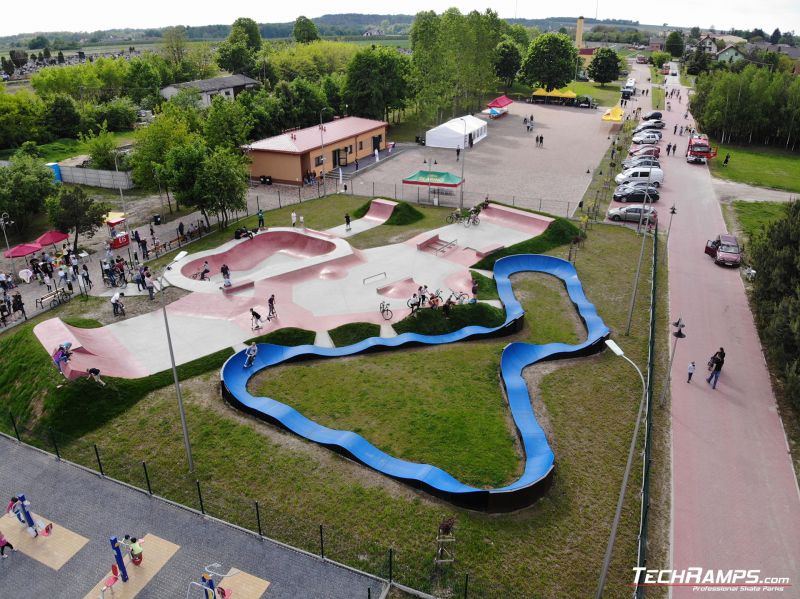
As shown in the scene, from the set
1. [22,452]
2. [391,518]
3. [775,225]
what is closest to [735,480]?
[391,518]

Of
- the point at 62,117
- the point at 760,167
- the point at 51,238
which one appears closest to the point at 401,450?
the point at 51,238

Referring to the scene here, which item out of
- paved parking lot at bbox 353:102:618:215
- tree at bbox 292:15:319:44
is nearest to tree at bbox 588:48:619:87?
paved parking lot at bbox 353:102:618:215

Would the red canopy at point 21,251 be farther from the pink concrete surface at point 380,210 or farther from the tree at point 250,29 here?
the tree at point 250,29

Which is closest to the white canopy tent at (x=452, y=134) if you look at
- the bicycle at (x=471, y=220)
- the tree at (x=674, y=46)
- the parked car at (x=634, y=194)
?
the parked car at (x=634, y=194)

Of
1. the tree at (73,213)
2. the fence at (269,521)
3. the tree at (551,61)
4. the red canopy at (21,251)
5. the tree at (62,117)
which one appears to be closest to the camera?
the fence at (269,521)

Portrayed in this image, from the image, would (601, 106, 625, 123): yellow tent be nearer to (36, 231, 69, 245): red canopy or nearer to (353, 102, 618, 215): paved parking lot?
(353, 102, 618, 215): paved parking lot

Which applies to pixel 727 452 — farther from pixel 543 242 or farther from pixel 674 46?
pixel 674 46
